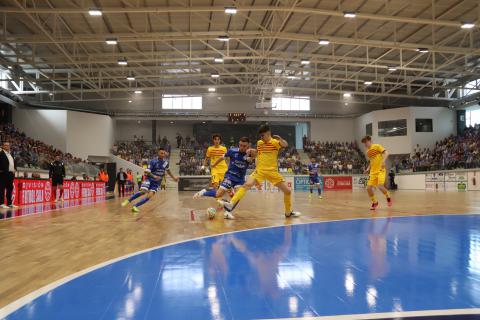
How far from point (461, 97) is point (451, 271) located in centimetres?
4248

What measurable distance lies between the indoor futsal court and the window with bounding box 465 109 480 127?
0.13 m

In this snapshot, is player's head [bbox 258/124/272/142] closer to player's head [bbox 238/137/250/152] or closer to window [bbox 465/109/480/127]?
player's head [bbox 238/137/250/152]

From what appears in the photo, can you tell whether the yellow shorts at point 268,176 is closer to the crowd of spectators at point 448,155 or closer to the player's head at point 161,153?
the player's head at point 161,153

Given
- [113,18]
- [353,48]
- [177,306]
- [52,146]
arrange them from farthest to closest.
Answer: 1. [52,146]
2. [353,48]
3. [113,18]
4. [177,306]

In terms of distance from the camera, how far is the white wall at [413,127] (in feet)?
137

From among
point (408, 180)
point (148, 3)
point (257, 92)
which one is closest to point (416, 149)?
point (408, 180)

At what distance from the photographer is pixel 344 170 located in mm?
41312

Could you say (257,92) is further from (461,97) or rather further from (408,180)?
(461,97)

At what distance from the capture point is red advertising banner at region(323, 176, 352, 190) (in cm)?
4041

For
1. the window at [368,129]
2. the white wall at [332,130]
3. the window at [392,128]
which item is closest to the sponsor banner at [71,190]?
the white wall at [332,130]

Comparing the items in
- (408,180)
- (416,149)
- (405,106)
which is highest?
(405,106)

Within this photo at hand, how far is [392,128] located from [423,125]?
3.03 meters

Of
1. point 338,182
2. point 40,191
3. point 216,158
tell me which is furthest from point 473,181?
point 40,191

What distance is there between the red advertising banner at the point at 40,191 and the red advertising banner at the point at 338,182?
24552 mm
